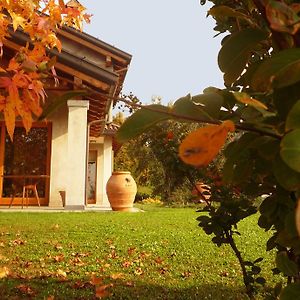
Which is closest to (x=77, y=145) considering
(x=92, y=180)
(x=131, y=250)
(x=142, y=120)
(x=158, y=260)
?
(x=131, y=250)

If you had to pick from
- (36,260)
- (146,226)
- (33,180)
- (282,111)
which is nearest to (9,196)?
(33,180)

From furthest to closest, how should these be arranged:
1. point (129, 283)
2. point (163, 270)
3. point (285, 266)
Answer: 1. point (163, 270)
2. point (129, 283)
3. point (285, 266)

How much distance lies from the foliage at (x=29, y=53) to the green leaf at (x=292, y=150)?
1.45 ft

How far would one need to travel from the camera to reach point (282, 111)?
0.68 metres

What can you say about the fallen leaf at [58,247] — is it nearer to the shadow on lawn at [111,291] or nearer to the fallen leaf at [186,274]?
the shadow on lawn at [111,291]

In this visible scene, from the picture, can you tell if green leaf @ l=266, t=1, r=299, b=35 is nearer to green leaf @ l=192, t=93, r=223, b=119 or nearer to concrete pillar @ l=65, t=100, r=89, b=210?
green leaf @ l=192, t=93, r=223, b=119

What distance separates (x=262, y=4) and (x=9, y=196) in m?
11.2

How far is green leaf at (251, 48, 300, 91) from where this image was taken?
570mm

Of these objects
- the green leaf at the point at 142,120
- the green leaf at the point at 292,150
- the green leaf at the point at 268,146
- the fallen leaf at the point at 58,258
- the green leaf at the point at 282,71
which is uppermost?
the green leaf at the point at 282,71

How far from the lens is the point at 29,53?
2012 millimetres

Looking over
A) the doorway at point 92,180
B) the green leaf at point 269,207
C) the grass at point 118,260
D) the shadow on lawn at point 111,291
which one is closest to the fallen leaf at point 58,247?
the grass at point 118,260

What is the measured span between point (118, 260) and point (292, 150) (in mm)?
4440

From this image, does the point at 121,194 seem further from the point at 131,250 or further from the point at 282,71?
the point at 282,71

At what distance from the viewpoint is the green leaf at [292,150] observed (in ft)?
1.56
